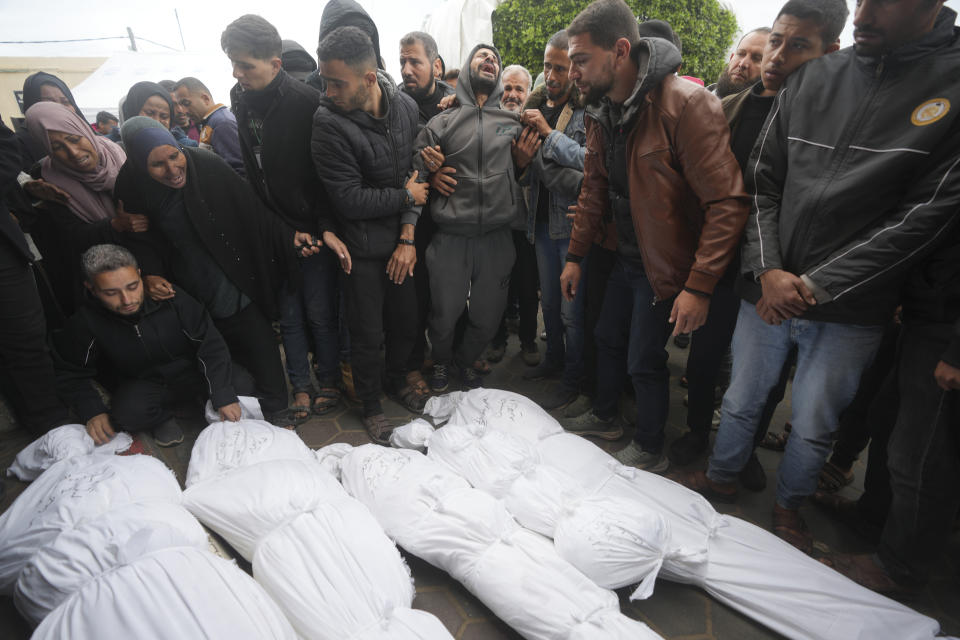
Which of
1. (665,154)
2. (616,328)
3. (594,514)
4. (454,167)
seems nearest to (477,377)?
(616,328)

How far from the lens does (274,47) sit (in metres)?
2.27

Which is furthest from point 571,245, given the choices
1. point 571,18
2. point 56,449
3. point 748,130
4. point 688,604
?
point 571,18

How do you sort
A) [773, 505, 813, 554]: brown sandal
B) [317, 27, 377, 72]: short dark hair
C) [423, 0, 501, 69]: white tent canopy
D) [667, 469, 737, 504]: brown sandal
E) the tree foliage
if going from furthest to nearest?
the tree foliage → [423, 0, 501, 69]: white tent canopy → [667, 469, 737, 504]: brown sandal → [317, 27, 377, 72]: short dark hair → [773, 505, 813, 554]: brown sandal

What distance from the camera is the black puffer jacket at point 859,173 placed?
133 cm

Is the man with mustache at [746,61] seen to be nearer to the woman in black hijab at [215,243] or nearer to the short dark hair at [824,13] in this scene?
the short dark hair at [824,13]

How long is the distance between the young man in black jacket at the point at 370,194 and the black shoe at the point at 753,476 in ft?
6.16

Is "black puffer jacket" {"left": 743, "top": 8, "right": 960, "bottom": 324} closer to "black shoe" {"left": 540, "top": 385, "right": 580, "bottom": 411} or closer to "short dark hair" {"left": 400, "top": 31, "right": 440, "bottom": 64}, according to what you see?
"black shoe" {"left": 540, "top": 385, "right": 580, "bottom": 411}

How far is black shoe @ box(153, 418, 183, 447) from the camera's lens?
2.55m

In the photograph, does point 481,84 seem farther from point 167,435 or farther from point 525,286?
point 167,435

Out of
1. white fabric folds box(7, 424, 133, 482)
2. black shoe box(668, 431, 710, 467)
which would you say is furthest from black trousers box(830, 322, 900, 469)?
white fabric folds box(7, 424, 133, 482)

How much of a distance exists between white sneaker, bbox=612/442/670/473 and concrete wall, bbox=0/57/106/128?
71.4 ft

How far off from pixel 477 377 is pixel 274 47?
231cm

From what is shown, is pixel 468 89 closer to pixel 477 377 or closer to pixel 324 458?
pixel 477 377

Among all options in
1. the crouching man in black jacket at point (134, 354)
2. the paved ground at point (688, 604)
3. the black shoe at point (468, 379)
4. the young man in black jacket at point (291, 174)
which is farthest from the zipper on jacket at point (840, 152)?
the crouching man in black jacket at point (134, 354)
